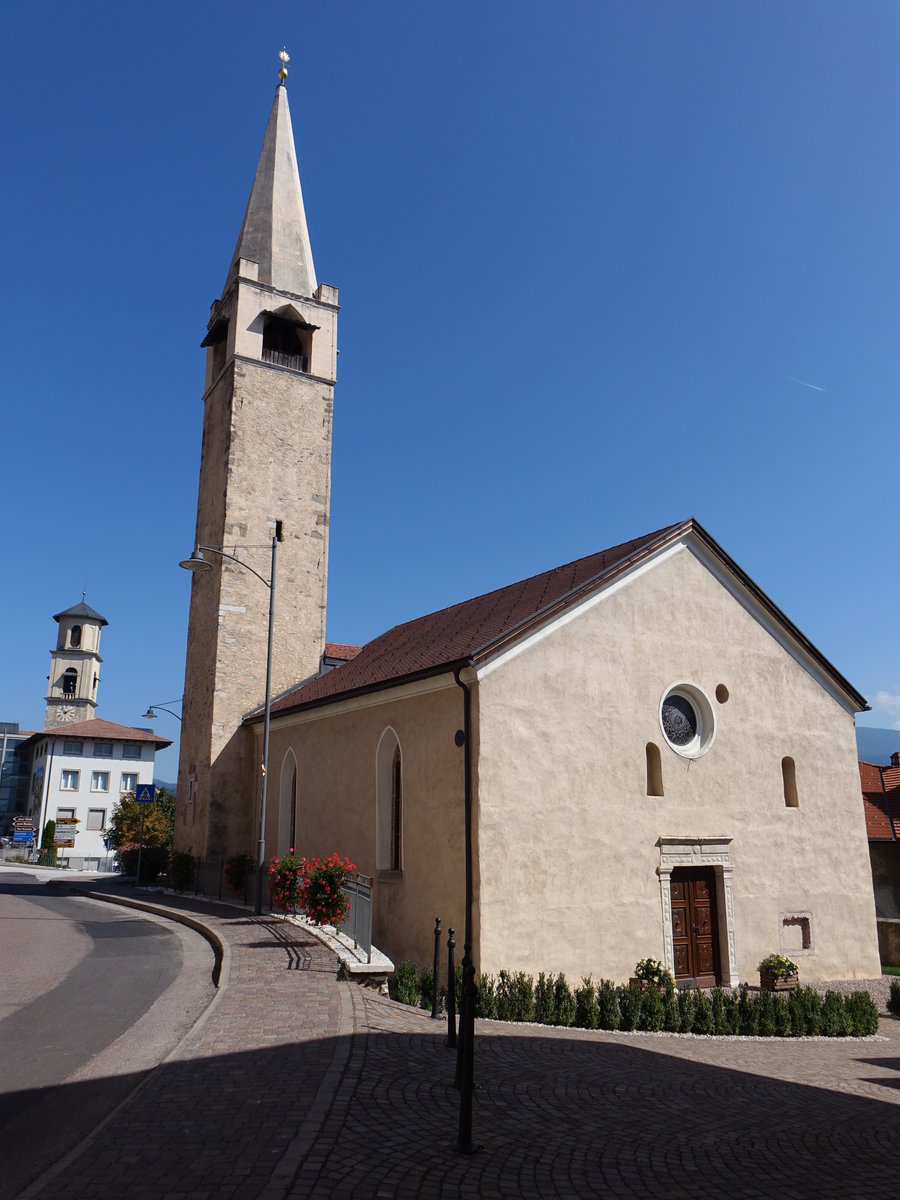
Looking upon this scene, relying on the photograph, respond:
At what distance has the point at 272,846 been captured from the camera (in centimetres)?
2322

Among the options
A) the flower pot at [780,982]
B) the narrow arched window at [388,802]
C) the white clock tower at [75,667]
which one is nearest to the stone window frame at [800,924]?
the flower pot at [780,982]

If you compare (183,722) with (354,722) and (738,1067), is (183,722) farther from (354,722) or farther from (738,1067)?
(738,1067)

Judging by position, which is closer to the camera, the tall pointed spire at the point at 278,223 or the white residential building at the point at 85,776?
the tall pointed spire at the point at 278,223

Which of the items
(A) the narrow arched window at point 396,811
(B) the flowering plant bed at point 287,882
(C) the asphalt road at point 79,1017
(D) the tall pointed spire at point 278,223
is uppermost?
(D) the tall pointed spire at point 278,223

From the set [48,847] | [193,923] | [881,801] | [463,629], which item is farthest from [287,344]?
[48,847]

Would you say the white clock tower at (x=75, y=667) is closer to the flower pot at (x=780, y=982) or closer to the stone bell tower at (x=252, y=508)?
the stone bell tower at (x=252, y=508)

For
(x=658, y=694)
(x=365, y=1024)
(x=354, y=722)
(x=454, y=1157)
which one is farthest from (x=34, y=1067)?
(x=658, y=694)

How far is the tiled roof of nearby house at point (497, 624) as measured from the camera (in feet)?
50.5

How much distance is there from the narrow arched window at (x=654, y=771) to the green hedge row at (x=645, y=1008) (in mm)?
3646

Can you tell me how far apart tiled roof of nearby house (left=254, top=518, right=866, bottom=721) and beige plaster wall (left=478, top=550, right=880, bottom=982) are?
512 millimetres

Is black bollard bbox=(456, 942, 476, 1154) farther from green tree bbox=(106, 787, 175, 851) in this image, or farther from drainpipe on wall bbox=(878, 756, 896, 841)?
green tree bbox=(106, 787, 175, 851)

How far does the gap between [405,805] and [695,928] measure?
6096 millimetres

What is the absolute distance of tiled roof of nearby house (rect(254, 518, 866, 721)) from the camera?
1538cm

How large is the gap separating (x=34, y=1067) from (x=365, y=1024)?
132 inches
